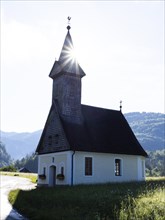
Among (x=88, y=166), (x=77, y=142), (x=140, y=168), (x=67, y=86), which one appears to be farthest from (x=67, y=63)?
(x=140, y=168)

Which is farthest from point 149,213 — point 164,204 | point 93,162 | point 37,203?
point 93,162

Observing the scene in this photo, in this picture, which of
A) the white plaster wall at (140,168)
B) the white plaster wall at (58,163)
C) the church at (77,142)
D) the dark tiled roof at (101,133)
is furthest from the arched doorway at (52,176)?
the white plaster wall at (140,168)

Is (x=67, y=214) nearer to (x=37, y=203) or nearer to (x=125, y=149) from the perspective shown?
(x=37, y=203)

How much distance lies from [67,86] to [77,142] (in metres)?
6.21

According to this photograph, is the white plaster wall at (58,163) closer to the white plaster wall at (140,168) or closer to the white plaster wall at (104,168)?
the white plaster wall at (104,168)

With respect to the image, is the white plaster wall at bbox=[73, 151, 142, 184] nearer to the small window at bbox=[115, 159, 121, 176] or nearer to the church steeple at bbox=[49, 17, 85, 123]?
the small window at bbox=[115, 159, 121, 176]

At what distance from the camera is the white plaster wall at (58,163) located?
29728 millimetres

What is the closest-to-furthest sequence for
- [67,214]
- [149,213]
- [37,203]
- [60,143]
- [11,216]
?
[149,213] → [67,214] → [11,216] → [37,203] → [60,143]

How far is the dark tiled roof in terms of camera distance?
31.0 m

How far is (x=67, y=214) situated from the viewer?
13.2m

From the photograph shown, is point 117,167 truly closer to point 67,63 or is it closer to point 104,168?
point 104,168

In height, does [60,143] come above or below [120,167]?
above

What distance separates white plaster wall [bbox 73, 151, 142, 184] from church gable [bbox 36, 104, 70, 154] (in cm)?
216

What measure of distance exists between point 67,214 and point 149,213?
338cm
